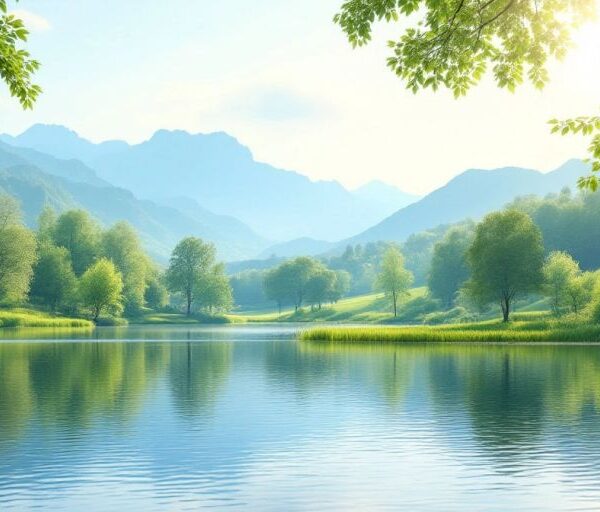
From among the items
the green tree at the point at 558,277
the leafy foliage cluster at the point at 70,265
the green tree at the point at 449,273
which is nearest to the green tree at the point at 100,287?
the leafy foliage cluster at the point at 70,265

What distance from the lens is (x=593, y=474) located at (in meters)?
22.3

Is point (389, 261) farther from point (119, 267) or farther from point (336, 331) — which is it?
point (336, 331)

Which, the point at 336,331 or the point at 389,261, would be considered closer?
the point at 336,331

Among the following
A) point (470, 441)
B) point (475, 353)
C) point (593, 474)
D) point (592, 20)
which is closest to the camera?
point (592, 20)

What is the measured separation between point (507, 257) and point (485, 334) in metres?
19.2

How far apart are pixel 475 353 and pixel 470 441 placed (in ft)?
146

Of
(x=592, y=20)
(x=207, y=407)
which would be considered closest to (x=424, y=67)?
(x=592, y=20)

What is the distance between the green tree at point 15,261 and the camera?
486 feet

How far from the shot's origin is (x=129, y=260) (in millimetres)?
188625

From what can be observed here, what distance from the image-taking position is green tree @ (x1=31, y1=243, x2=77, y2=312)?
6417 inches

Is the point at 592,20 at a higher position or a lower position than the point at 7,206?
lower

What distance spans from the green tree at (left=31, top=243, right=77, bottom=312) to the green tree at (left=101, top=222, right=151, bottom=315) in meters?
18.2

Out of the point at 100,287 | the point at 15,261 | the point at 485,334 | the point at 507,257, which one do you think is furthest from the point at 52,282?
the point at 485,334

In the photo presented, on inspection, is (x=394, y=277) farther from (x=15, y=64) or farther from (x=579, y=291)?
(x=15, y=64)
